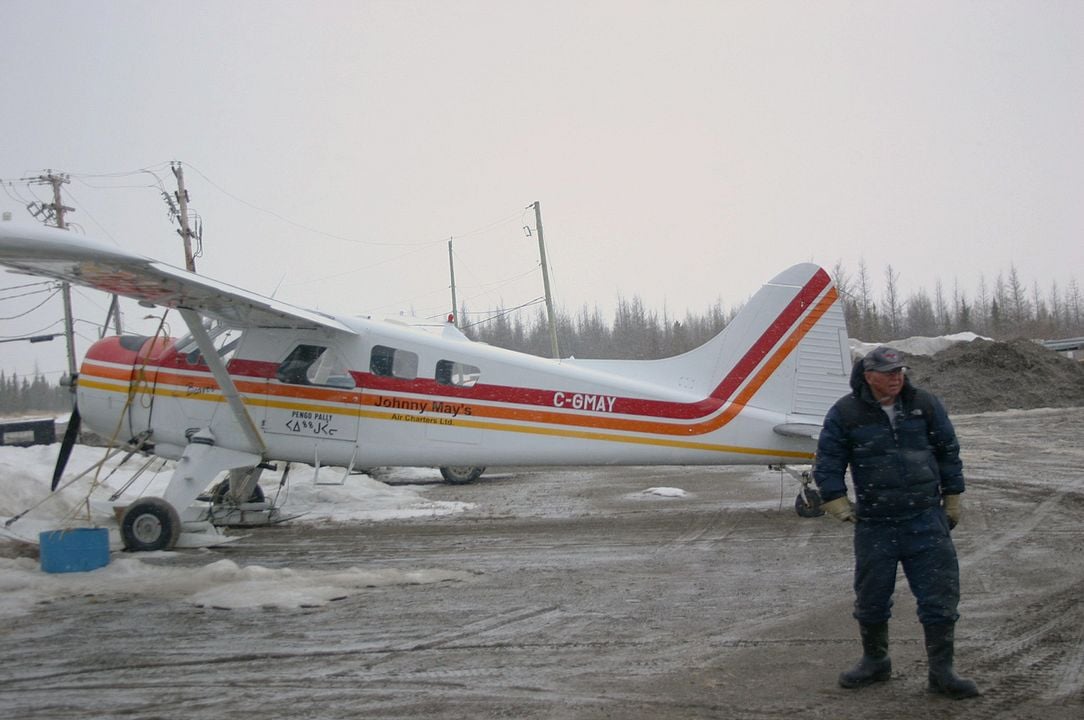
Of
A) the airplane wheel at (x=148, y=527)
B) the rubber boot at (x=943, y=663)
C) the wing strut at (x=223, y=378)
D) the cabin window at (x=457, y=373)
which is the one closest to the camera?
the rubber boot at (x=943, y=663)

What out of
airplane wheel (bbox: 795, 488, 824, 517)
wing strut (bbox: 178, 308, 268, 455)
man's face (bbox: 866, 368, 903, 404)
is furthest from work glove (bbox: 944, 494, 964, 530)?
wing strut (bbox: 178, 308, 268, 455)

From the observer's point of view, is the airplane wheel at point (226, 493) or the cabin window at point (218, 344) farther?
the airplane wheel at point (226, 493)

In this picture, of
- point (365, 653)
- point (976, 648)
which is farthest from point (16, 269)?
point (976, 648)

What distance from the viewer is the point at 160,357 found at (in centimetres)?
1119

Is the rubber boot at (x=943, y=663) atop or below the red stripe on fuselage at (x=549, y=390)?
below

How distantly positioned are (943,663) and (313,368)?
837 cm

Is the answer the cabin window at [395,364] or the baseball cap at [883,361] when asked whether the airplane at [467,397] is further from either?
the baseball cap at [883,361]

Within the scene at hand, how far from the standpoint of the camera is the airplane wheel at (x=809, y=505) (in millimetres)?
10430

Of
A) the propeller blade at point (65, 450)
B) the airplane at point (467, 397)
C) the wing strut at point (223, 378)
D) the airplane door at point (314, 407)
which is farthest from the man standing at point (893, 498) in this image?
the propeller blade at point (65, 450)

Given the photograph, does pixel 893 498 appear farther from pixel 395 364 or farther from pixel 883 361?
pixel 395 364

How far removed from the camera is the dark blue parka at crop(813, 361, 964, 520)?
454 cm

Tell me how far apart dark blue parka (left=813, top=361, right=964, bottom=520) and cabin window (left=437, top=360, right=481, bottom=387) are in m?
6.55

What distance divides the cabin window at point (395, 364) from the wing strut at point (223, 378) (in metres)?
1.63

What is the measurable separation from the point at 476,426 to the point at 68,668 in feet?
19.7
